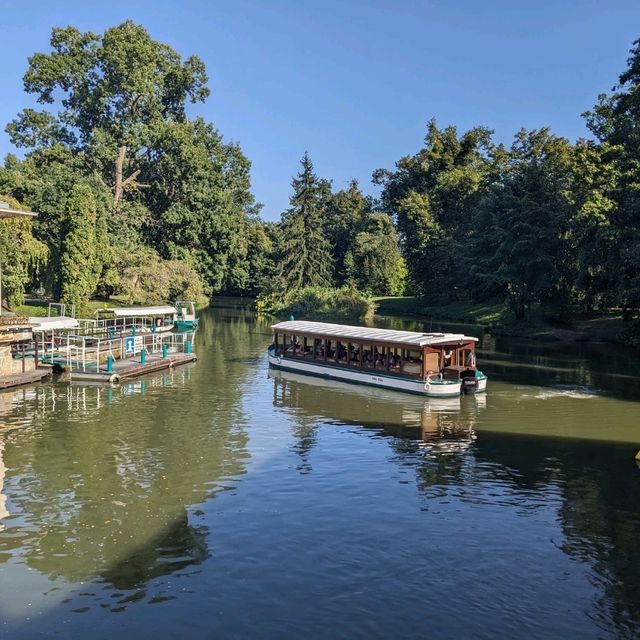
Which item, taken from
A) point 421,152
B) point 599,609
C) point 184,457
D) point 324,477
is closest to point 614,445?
point 324,477

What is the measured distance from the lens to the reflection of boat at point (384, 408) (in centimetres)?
3115

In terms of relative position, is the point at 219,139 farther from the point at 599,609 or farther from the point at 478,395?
the point at 599,609

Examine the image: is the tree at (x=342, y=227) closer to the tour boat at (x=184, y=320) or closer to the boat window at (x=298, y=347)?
the tour boat at (x=184, y=320)

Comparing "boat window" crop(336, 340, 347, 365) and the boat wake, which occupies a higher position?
"boat window" crop(336, 340, 347, 365)

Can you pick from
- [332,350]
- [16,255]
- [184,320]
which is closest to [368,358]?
[332,350]

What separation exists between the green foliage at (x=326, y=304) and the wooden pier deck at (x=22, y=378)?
55.0 m

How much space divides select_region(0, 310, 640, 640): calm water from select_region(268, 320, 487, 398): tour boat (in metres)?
2.80

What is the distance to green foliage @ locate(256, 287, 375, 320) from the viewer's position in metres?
94.8

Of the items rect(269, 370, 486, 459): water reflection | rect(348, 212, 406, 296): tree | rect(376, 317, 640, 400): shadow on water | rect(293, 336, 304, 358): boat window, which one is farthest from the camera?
rect(348, 212, 406, 296): tree

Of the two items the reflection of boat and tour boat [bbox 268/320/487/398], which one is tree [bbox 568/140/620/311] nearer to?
tour boat [bbox 268/320/487/398]

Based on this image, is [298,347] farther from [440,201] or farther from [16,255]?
[440,201]

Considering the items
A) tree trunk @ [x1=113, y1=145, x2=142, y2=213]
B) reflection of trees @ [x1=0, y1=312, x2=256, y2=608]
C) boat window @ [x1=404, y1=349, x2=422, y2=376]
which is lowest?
reflection of trees @ [x1=0, y1=312, x2=256, y2=608]

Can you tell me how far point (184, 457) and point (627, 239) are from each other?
148 ft

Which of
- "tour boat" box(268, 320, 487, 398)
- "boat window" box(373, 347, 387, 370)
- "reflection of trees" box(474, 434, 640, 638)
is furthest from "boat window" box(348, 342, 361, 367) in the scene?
"reflection of trees" box(474, 434, 640, 638)
